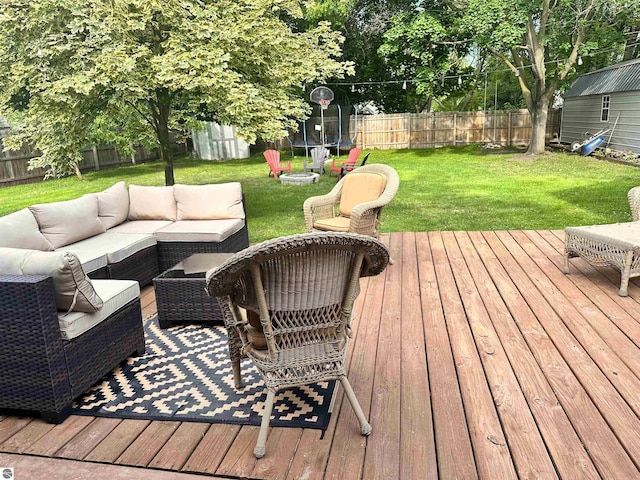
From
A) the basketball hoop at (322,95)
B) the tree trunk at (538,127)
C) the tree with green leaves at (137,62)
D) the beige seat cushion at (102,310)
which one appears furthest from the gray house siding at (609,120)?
the beige seat cushion at (102,310)

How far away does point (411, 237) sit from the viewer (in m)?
5.54

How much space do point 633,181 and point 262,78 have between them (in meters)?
7.20

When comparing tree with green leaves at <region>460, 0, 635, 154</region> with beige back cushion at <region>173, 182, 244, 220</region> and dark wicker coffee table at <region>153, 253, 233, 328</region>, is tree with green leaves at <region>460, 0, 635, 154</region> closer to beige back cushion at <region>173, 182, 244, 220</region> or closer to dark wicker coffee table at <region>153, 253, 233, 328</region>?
beige back cushion at <region>173, 182, 244, 220</region>

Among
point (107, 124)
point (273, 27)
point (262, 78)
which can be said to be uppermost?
point (273, 27)

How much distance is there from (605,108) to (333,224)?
13.1 meters

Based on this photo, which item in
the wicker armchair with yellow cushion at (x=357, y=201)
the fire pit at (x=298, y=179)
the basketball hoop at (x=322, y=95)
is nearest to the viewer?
the wicker armchair with yellow cushion at (x=357, y=201)

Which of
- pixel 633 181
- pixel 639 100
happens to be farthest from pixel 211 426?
pixel 639 100

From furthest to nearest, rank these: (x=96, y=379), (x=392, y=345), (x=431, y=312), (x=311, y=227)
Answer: (x=311, y=227) < (x=431, y=312) < (x=392, y=345) < (x=96, y=379)

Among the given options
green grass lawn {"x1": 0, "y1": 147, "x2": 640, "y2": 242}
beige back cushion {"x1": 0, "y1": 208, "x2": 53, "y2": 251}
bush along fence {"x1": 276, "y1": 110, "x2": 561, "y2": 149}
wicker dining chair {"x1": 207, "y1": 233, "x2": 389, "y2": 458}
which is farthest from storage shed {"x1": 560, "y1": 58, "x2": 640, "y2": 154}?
beige back cushion {"x1": 0, "y1": 208, "x2": 53, "y2": 251}

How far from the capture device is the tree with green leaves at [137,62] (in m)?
5.65

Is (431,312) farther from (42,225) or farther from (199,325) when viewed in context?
(42,225)

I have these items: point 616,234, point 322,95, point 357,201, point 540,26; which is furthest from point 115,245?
point 540,26

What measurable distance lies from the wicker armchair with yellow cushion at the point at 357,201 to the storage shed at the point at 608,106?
10.6 metres

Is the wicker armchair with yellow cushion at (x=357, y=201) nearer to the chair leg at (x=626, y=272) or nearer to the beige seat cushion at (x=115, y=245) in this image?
the beige seat cushion at (x=115, y=245)
